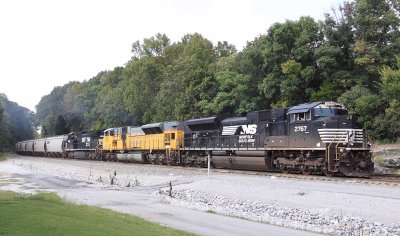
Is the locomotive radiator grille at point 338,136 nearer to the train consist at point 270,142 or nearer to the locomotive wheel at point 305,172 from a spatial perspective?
the train consist at point 270,142

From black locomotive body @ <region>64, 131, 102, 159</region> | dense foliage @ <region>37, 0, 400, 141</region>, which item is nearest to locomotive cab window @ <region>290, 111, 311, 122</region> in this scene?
dense foliage @ <region>37, 0, 400, 141</region>

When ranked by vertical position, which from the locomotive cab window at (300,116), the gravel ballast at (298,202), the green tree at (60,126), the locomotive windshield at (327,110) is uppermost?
the green tree at (60,126)

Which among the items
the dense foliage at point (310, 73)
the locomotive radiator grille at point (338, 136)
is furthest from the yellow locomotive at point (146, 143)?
the locomotive radiator grille at point (338, 136)

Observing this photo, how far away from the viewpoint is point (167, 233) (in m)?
9.45

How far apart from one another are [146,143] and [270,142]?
1652cm

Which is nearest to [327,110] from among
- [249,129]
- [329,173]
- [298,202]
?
[329,173]

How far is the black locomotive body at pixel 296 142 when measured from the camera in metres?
19.7

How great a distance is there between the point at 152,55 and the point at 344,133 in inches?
2304

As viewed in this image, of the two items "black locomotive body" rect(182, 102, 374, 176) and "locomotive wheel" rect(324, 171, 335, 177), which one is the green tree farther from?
"locomotive wheel" rect(324, 171, 335, 177)

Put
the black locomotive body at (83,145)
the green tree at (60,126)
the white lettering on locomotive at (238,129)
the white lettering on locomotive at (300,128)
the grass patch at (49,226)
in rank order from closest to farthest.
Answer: the grass patch at (49,226), the white lettering on locomotive at (300,128), the white lettering on locomotive at (238,129), the black locomotive body at (83,145), the green tree at (60,126)

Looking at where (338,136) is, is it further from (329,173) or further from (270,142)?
(270,142)

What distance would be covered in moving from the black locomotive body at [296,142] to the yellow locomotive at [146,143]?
5066 mm

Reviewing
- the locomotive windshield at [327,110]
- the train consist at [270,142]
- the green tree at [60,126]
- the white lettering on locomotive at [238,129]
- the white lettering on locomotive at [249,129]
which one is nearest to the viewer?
the train consist at [270,142]

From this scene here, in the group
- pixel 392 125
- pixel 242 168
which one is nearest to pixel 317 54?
pixel 392 125
